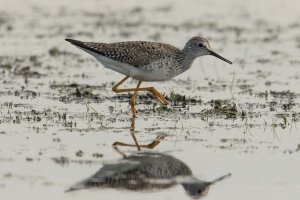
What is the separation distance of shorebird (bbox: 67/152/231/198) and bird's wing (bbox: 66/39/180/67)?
3273mm

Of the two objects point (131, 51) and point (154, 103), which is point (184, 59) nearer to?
point (131, 51)

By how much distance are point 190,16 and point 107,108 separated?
12362mm

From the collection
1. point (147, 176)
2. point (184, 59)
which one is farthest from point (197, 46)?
point (147, 176)

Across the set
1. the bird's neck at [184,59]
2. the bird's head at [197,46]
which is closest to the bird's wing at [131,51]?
the bird's neck at [184,59]

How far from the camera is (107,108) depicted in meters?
15.1

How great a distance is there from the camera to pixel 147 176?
10.9 m

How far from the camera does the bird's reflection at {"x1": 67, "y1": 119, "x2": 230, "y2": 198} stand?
34.1 ft

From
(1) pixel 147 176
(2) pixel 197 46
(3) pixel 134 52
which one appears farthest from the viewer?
(2) pixel 197 46

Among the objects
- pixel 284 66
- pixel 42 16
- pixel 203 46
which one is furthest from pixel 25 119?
pixel 42 16

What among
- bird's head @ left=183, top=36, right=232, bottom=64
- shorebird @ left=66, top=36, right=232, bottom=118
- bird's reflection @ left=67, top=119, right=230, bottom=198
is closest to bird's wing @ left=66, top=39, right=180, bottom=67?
shorebird @ left=66, top=36, right=232, bottom=118

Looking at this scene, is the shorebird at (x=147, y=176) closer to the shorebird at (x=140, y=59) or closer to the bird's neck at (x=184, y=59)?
the shorebird at (x=140, y=59)

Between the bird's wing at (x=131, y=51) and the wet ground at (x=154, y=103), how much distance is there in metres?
0.93

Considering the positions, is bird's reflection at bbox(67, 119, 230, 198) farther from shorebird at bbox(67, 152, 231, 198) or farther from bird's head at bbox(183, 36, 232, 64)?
bird's head at bbox(183, 36, 232, 64)

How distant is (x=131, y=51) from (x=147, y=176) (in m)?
4.41
